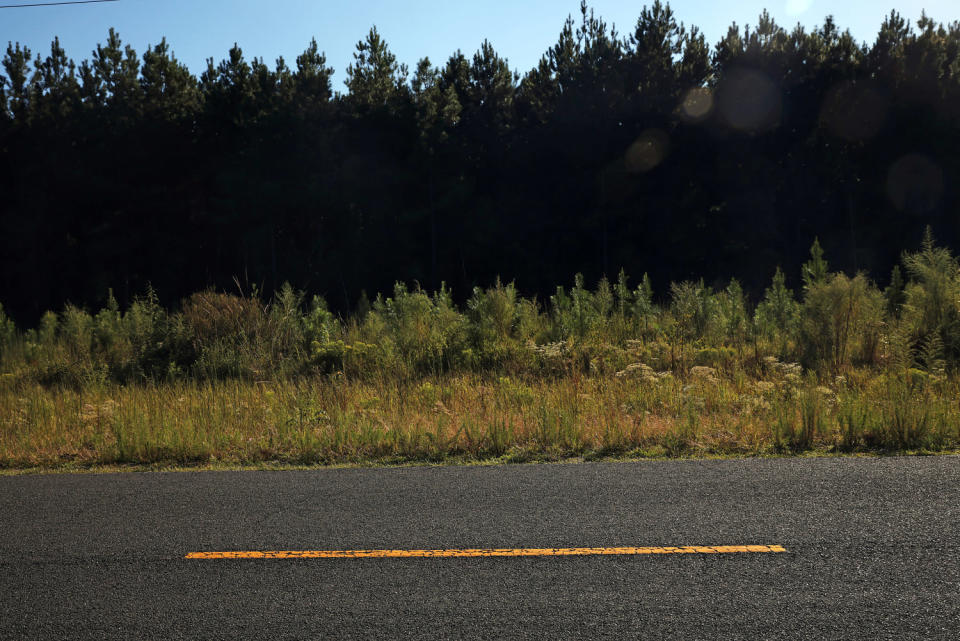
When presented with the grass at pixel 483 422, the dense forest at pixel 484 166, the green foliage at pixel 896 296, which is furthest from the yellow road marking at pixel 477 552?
the dense forest at pixel 484 166

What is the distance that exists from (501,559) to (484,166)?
1505 inches

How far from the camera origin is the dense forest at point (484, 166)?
35.9 m

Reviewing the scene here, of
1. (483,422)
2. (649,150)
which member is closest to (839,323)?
(483,422)

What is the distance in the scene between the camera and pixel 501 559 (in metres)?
4.44

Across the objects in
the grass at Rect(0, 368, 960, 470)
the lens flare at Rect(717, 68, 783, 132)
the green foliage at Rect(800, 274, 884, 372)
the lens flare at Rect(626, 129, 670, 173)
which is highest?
the lens flare at Rect(717, 68, 783, 132)

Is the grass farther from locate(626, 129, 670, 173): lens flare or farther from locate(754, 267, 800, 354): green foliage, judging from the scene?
locate(626, 129, 670, 173): lens flare

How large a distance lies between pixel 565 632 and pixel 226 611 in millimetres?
1889

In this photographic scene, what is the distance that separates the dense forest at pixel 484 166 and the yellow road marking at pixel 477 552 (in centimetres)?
3200

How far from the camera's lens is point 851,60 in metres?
36.4

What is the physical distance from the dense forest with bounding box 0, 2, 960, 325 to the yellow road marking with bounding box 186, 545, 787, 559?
32.0m

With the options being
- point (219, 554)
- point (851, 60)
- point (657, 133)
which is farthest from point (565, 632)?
point (851, 60)

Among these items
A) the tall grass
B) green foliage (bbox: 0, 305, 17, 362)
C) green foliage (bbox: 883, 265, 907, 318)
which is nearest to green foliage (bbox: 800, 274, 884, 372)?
the tall grass

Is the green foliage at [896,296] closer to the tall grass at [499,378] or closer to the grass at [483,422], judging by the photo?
the tall grass at [499,378]

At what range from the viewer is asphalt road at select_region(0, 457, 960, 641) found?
364cm
